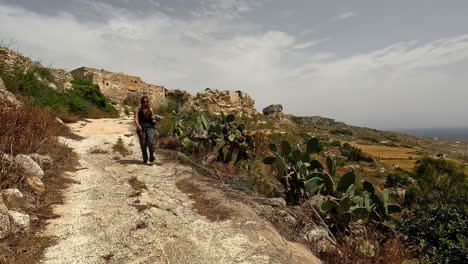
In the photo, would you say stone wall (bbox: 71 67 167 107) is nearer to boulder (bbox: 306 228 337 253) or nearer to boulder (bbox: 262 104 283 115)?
boulder (bbox: 262 104 283 115)

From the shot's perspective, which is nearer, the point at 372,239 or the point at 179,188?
the point at 372,239

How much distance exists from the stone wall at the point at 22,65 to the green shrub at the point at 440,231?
602 inches

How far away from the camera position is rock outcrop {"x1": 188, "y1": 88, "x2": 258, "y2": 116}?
2109 cm

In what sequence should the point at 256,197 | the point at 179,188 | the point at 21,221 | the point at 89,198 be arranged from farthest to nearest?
the point at 179,188
the point at 256,197
the point at 89,198
the point at 21,221

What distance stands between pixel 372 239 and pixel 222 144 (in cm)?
461

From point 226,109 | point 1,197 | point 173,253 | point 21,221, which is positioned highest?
point 226,109

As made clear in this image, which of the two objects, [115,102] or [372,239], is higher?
[115,102]

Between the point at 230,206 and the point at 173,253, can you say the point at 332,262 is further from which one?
the point at 173,253

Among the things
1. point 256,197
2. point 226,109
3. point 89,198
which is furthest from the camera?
point 226,109

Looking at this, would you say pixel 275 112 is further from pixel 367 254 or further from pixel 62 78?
pixel 367 254

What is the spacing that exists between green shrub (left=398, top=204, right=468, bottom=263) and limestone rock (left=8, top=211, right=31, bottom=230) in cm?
511

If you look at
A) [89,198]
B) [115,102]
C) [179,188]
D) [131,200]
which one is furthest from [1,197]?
[115,102]

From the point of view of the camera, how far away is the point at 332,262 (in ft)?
10.9

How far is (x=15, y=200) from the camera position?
3.28 meters
